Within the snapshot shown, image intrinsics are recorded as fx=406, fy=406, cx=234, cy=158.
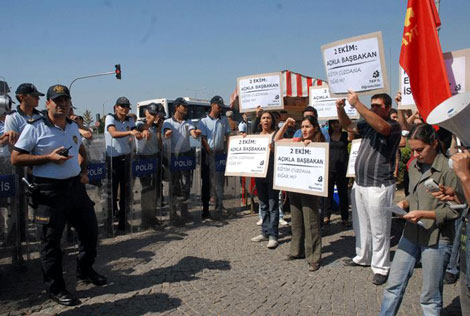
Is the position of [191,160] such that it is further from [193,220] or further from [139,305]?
[139,305]

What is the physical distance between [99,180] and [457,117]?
18.1 feet

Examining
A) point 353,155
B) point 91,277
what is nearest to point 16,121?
point 91,277

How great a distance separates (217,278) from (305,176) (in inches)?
66.9

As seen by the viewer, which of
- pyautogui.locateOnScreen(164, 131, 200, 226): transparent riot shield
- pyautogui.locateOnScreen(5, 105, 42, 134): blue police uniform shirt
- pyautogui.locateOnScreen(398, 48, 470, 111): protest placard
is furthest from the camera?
pyautogui.locateOnScreen(164, 131, 200, 226): transparent riot shield

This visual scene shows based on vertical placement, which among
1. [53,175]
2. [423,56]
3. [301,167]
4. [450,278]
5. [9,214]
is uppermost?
[423,56]

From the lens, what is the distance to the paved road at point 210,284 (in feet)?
13.4

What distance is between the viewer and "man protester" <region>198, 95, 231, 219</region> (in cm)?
788

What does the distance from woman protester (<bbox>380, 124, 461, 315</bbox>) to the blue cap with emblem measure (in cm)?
341

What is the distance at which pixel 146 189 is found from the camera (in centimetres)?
714

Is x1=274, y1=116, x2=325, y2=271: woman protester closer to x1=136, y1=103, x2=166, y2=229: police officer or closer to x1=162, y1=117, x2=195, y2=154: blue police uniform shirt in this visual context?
x1=162, y1=117, x2=195, y2=154: blue police uniform shirt

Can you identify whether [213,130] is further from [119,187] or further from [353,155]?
[353,155]

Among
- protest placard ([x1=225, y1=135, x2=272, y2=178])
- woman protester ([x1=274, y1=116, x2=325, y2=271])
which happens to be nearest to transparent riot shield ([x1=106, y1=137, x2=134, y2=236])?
protest placard ([x1=225, y1=135, x2=272, y2=178])

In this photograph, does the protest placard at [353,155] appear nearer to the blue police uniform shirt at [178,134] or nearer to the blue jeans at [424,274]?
the blue police uniform shirt at [178,134]

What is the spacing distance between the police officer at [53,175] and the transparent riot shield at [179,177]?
2.94m
